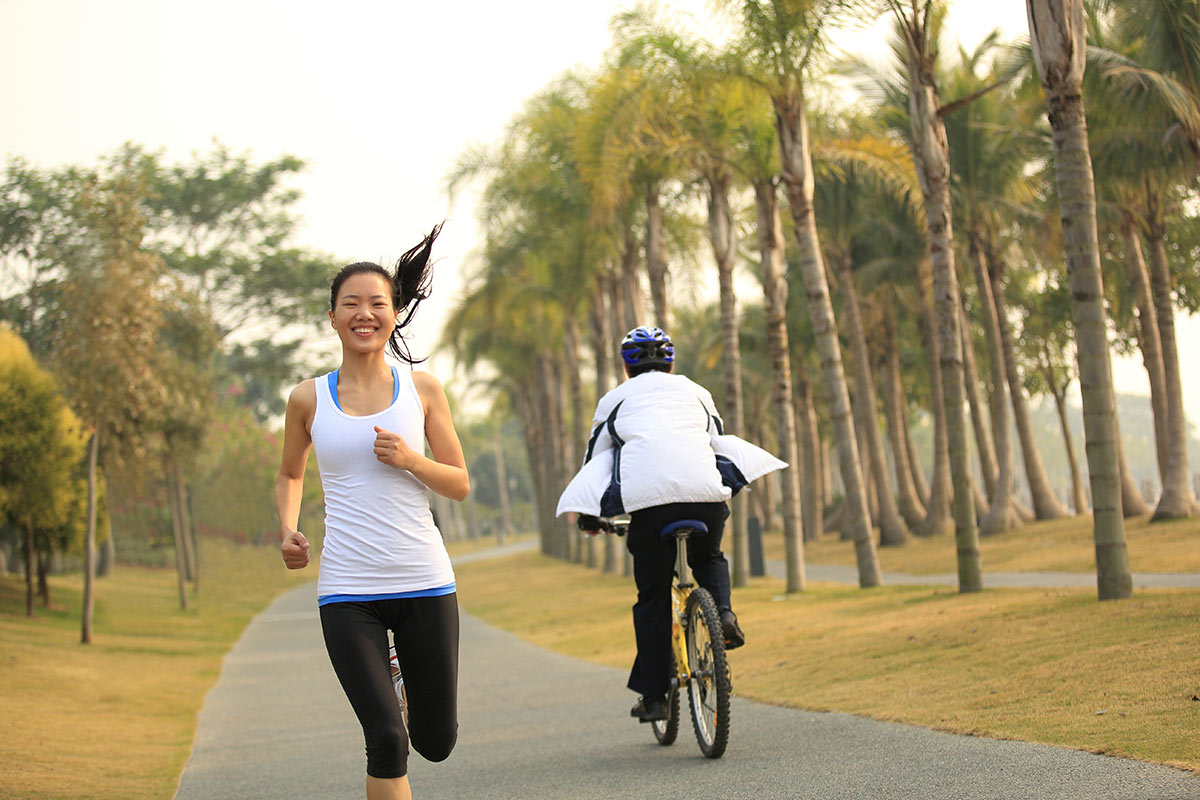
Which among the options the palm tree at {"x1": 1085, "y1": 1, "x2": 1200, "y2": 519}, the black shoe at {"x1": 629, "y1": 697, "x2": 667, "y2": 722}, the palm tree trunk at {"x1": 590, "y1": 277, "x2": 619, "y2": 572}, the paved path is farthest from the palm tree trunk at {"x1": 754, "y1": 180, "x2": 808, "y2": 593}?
the black shoe at {"x1": 629, "y1": 697, "x2": 667, "y2": 722}

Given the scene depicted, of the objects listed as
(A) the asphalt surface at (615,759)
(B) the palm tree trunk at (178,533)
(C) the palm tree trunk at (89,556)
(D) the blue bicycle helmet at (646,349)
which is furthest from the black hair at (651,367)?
(B) the palm tree trunk at (178,533)

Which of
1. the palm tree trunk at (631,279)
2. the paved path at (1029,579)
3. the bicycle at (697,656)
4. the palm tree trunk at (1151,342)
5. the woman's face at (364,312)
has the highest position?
the palm tree trunk at (631,279)

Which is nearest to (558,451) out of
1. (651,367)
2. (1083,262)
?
(1083,262)

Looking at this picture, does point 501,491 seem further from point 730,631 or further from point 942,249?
point 730,631

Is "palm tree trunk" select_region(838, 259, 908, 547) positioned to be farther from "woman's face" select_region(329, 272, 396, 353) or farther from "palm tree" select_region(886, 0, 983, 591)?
"woman's face" select_region(329, 272, 396, 353)

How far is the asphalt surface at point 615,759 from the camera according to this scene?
5.11 m

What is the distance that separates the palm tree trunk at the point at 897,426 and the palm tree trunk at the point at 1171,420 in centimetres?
1188

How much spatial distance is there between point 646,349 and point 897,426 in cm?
3171

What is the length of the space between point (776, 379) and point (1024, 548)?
6.89 metres

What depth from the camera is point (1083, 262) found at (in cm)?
1091

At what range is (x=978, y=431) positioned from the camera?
31.7 metres

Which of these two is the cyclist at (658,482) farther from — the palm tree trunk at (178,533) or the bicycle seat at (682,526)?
the palm tree trunk at (178,533)

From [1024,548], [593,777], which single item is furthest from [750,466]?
[1024,548]

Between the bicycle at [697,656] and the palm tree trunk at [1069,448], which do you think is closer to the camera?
the bicycle at [697,656]
